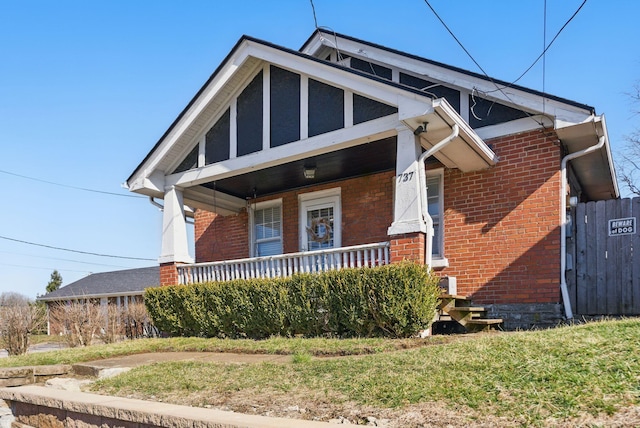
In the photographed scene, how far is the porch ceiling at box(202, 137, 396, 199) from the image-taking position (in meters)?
8.95

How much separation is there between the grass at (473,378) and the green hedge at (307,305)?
1625 mm

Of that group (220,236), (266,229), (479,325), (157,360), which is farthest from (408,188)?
(220,236)

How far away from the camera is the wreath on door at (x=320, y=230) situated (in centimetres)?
1087

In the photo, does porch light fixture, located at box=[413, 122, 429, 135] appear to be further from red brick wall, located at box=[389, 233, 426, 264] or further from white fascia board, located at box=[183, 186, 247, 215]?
white fascia board, located at box=[183, 186, 247, 215]

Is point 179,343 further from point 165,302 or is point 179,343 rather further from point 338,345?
point 338,345

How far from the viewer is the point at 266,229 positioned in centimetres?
1196

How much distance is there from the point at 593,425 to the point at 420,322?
408 centimetres

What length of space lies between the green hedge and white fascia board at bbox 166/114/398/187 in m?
2.19

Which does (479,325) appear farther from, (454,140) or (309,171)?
(309,171)

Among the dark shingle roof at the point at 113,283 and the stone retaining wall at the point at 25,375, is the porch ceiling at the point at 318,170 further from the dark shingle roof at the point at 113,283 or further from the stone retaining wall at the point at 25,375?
the dark shingle roof at the point at 113,283

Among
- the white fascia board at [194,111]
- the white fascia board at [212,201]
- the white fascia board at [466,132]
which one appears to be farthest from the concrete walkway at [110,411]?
the white fascia board at [212,201]

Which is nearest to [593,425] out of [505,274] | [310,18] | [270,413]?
[270,413]

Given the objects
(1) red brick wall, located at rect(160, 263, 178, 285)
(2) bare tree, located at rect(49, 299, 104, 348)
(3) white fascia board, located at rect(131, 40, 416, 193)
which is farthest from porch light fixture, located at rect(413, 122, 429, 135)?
(2) bare tree, located at rect(49, 299, 104, 348)

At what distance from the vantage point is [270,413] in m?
3.70
